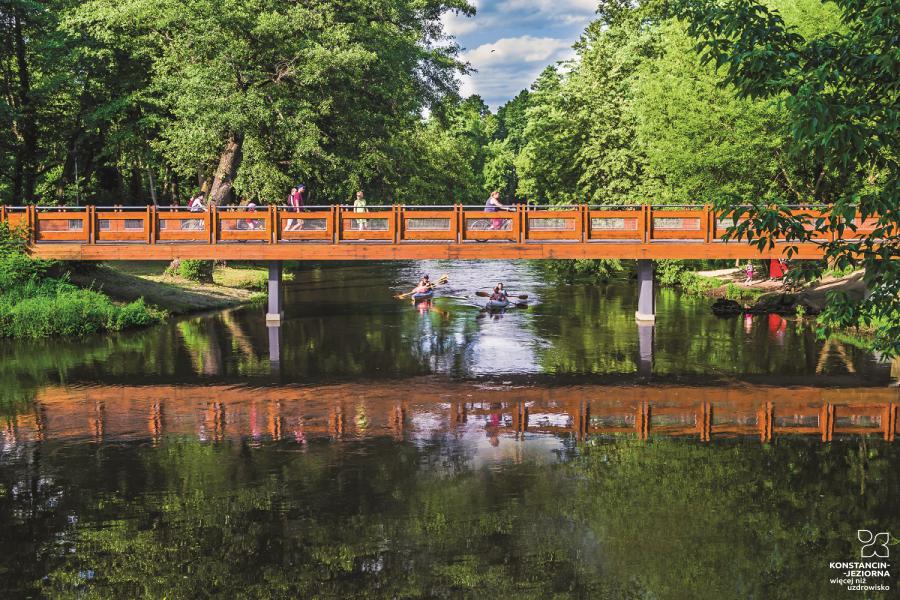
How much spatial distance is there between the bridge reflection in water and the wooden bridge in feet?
28.2

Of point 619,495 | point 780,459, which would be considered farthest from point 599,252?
point 619,495

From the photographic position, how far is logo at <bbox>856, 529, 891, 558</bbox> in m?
10.1

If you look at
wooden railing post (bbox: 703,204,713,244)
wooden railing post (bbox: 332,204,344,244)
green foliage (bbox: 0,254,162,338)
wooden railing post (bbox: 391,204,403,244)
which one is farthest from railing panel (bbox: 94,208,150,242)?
wooden railing post (bbox: 703,204,713,244)

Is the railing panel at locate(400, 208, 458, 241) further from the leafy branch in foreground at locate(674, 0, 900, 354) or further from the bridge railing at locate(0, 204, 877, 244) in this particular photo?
the leafy branch in foreground at locate(674, 0, 900, 354)

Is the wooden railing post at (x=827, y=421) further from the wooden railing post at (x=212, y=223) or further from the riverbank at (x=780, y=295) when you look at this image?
the wooden railing post at (x=212, y=223)

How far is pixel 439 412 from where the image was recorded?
669 inches

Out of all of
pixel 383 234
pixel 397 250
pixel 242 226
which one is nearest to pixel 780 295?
pixel 397 250

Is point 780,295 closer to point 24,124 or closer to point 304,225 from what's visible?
point 304,225

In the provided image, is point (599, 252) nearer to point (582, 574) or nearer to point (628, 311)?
point (628, 311)

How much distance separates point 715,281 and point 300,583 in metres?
34.8

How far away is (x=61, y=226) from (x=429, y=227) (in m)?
12.2

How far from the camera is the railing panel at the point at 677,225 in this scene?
27.0 meters

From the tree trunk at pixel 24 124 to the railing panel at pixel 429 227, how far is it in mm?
23092

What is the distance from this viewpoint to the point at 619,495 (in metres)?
11.9
